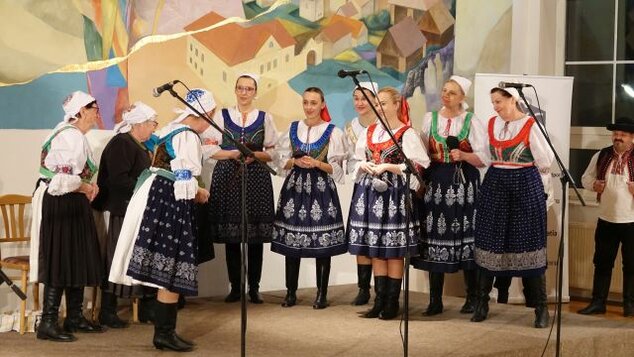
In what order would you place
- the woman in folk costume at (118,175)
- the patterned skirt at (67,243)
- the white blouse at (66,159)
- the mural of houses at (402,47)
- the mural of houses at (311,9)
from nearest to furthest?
1. the white blouse at (66,159)
2. the patterned skirt at (67,243)
3. the woman in folk costume at (118,175)
4. the mural of houses at (311,9)
5. the mural of houses at (402,47)

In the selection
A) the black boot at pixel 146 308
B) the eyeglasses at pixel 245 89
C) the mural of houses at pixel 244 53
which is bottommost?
the black boot at pixel 146 308

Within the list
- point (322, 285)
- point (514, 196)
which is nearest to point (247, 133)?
point (322, 285)

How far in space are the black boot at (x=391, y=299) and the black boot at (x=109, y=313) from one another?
1.54 meters

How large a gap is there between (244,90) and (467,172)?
58.8 inches

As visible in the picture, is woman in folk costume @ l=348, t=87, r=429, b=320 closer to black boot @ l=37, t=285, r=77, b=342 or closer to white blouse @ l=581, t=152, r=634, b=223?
white blouse @ l=581, t=152, r=634, b=223

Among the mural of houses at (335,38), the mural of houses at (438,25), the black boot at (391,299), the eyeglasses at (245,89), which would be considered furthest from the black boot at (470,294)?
the mural of houses at (438,25)

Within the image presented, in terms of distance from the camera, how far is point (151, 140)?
6.44 m

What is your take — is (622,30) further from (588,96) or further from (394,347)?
(394,347)

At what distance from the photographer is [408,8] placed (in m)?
8.18

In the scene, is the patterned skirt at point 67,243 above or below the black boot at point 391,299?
above

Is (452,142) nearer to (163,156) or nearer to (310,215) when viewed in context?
(310,215)

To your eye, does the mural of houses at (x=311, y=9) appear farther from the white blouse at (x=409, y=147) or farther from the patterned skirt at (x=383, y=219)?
the patterned skirt at (x=383, y=219)

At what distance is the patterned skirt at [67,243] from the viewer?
5609mm

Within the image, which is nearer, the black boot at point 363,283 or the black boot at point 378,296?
the black boot at point 378,296
